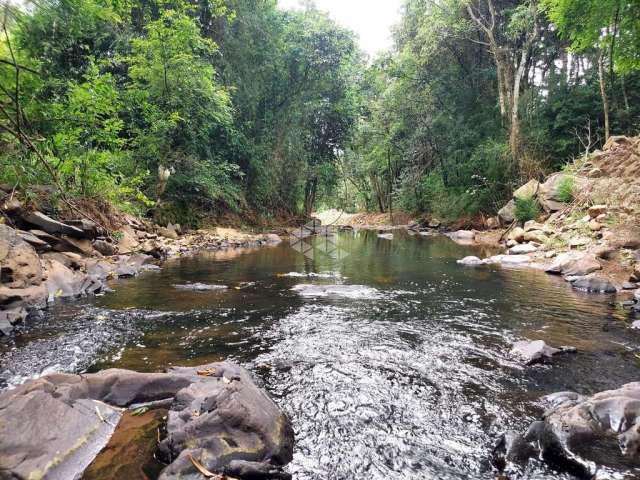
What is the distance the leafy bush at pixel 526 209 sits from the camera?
13300 mm

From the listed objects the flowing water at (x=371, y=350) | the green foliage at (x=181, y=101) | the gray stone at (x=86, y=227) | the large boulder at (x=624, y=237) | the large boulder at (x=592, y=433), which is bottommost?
the flowing water at (x=371, y=350)

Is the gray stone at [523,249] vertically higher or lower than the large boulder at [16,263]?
lower

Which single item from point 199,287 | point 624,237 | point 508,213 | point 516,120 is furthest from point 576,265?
point 516,120

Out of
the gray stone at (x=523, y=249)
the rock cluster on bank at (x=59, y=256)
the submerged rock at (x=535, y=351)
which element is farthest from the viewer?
the gray stone at (x=523, y=249)

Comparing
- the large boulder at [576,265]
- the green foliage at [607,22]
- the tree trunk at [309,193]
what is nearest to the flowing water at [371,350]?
the large boulder at [576,265]

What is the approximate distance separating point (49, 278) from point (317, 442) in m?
5.17

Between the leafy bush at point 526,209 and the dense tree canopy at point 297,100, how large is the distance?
2963 millimetres

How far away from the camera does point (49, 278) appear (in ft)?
18.5

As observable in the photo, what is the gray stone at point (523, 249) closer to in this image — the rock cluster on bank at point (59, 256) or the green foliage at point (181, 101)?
the rock cluster on bank at point (59, 256)

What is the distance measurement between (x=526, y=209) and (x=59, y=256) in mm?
13630

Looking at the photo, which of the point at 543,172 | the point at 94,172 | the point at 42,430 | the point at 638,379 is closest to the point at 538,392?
the point at 638,379

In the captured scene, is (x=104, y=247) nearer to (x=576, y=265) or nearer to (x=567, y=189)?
(x=576, y=265)

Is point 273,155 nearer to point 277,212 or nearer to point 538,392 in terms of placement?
point 277,212

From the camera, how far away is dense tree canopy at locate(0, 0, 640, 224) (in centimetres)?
862
